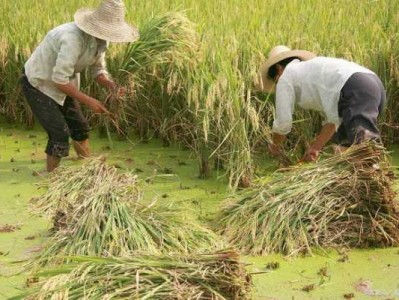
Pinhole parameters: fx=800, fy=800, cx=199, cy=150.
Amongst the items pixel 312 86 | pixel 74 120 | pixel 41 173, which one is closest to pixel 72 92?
pixel 74 120

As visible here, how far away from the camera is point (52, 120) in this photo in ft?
15.7

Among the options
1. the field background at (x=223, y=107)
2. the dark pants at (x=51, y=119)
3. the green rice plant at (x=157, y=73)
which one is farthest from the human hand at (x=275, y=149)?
the dark pants at (x=51, y=119)

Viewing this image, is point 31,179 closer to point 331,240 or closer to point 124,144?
point 124,144

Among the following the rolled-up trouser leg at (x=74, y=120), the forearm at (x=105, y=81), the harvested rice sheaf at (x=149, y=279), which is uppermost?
the forearm at (x=105, y=81)

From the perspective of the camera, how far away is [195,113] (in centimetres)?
449

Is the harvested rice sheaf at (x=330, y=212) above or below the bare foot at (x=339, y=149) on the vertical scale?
below

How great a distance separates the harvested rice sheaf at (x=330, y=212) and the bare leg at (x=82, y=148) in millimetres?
1588

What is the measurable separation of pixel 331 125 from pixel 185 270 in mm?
1721

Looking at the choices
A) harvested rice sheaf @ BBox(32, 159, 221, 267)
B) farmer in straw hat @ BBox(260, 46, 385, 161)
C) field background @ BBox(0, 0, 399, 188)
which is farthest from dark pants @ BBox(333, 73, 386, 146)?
harvested rice sheaf @ BBox(32, 159, 221, 267)

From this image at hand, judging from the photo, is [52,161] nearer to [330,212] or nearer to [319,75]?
[319,75]

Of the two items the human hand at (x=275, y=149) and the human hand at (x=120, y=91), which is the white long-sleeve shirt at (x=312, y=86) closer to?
the human hand at (x=275, y=149)

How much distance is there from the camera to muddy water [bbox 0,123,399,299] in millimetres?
3201

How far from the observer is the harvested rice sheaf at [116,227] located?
3303 millimetres

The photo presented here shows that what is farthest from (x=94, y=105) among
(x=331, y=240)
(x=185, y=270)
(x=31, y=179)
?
(x=185, y=270)
